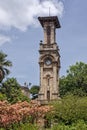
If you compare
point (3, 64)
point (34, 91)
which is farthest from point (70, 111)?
point (34, 91)

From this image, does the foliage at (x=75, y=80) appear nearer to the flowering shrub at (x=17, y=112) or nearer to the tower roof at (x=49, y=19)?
the tower roof at (x=49, y=19)

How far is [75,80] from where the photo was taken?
90.7 meters

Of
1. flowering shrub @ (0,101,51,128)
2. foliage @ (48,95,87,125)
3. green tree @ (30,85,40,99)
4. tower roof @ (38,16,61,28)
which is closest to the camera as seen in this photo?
flowering shrub @ (0,101,51,128)

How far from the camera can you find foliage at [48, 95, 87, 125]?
202 feet

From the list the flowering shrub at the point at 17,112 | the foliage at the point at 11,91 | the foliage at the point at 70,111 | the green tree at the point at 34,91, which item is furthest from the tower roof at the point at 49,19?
the flowering shrub at the point at 17,112

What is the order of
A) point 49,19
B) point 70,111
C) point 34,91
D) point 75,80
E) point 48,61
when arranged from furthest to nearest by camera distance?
point 34,91 → point 75,80 → point 49,19 → point 48,61 → point 70,111

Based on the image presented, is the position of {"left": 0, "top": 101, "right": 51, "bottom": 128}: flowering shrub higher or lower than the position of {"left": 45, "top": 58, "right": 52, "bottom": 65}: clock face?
lower

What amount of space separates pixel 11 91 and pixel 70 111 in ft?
34.6

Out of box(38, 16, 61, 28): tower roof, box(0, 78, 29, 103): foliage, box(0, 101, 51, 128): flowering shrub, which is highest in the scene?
box(38, 16, 61, 28): tower roof

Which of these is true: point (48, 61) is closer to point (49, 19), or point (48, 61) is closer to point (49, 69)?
point (49, 69)

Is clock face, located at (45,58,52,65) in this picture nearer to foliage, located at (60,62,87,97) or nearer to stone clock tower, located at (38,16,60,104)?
stone clock tower, located at (38,16,60,104)

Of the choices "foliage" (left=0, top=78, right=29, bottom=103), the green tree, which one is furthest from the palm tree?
the green tree

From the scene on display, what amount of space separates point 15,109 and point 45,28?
151 feet

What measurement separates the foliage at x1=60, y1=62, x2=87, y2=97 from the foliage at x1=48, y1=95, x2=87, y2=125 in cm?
2366
